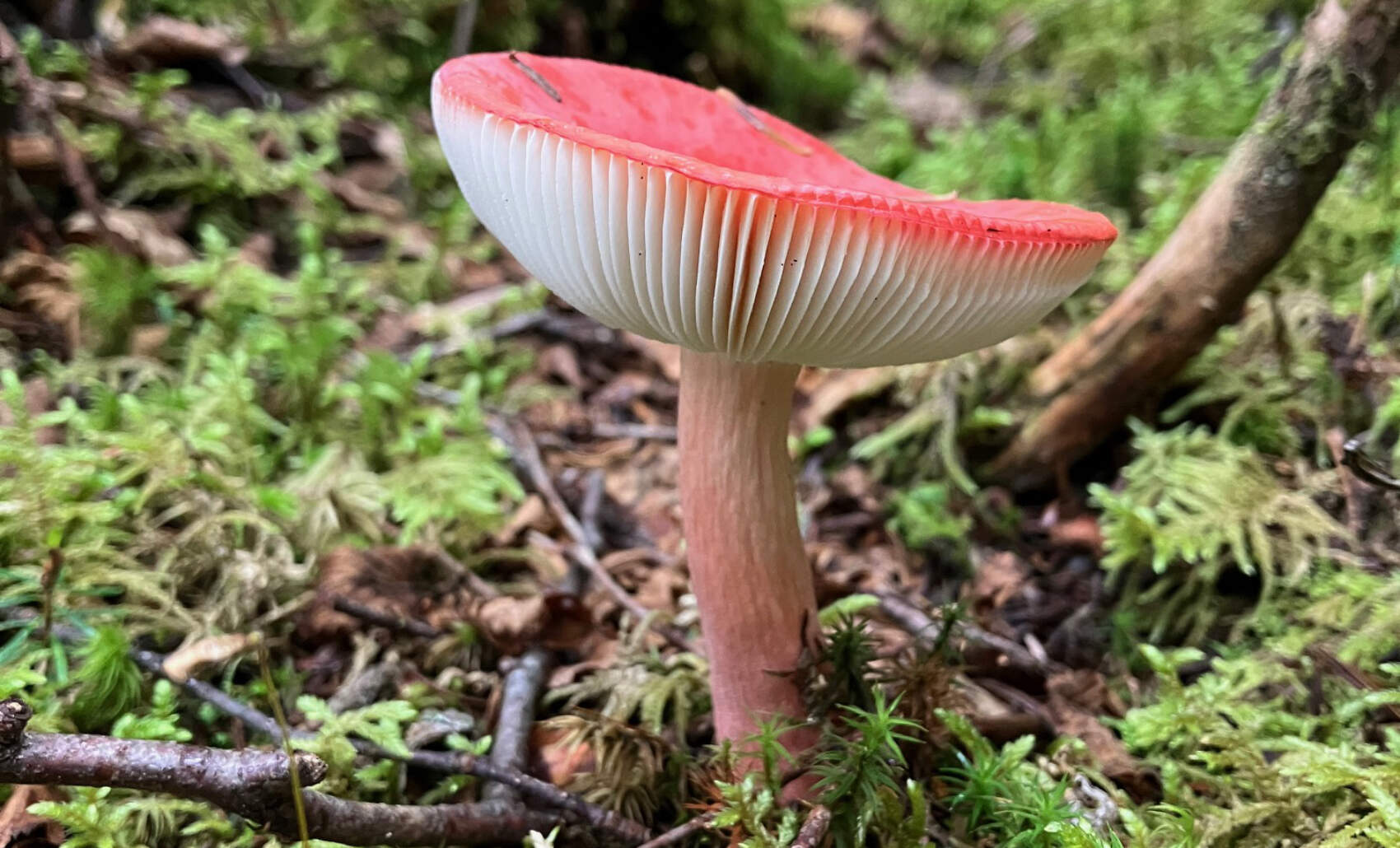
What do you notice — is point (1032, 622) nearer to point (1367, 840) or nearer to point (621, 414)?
point (1367, 840)

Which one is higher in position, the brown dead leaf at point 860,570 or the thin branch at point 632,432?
the thin branch at point 632,432

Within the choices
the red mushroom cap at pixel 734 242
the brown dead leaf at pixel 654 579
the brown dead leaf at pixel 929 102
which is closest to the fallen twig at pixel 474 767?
the brown dead leaf at pixel 654 579

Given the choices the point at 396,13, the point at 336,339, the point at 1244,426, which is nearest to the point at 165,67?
the point at 396,13

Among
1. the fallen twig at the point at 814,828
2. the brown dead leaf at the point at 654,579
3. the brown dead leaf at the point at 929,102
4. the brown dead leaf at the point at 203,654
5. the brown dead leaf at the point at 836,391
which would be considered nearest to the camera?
the fallen twig at the point at 814,828

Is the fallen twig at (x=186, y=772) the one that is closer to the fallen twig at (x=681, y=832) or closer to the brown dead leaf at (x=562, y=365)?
the fallen twig at (x=681, y=832)

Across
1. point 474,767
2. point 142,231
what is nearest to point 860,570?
point 474,767

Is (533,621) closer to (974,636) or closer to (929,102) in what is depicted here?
(974,636)

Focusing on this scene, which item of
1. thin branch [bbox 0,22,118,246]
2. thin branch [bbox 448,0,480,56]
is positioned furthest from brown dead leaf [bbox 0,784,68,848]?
thin branch [bbox 448,0,480,56]
